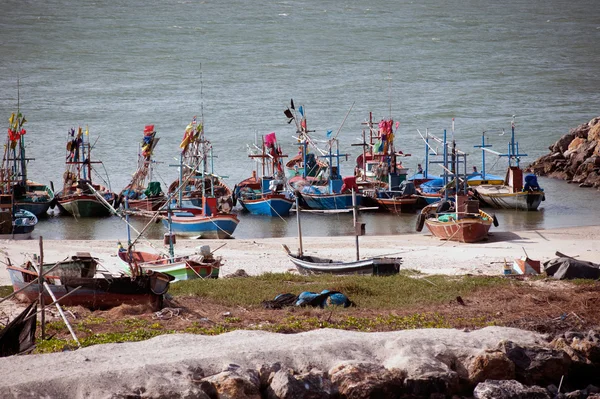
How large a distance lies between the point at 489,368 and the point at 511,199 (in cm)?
3186

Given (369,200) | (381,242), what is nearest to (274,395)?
(381,242)

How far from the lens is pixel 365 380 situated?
13312mm

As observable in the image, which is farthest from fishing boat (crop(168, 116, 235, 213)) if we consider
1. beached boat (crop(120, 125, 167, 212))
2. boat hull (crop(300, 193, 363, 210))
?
boat hull (crop(300, 193, 363, 210))

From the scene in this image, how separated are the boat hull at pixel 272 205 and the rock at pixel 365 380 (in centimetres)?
3158

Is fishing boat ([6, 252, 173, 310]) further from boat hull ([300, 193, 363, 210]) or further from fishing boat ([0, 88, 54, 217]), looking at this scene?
boat hull ([300, 193, 363, 210])

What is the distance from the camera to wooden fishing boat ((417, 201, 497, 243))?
32.2 metres

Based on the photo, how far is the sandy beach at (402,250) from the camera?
2530 centimetres

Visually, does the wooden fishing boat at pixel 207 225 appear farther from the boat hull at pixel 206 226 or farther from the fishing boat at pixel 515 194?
the fishing boat at pixel 515 194

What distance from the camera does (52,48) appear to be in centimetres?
10331

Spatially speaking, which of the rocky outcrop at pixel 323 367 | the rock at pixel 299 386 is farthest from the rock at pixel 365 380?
the rock at pixel 299 386

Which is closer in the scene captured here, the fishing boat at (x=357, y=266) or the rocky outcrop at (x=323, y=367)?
the rocky outcrop at (x=323, y=367)

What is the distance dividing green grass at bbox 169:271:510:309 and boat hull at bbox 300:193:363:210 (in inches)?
943

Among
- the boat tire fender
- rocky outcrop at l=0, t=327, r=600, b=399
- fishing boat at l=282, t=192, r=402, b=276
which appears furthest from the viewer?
the boat tire fender

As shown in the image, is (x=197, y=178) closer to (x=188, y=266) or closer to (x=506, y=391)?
(x=188, y=266)
